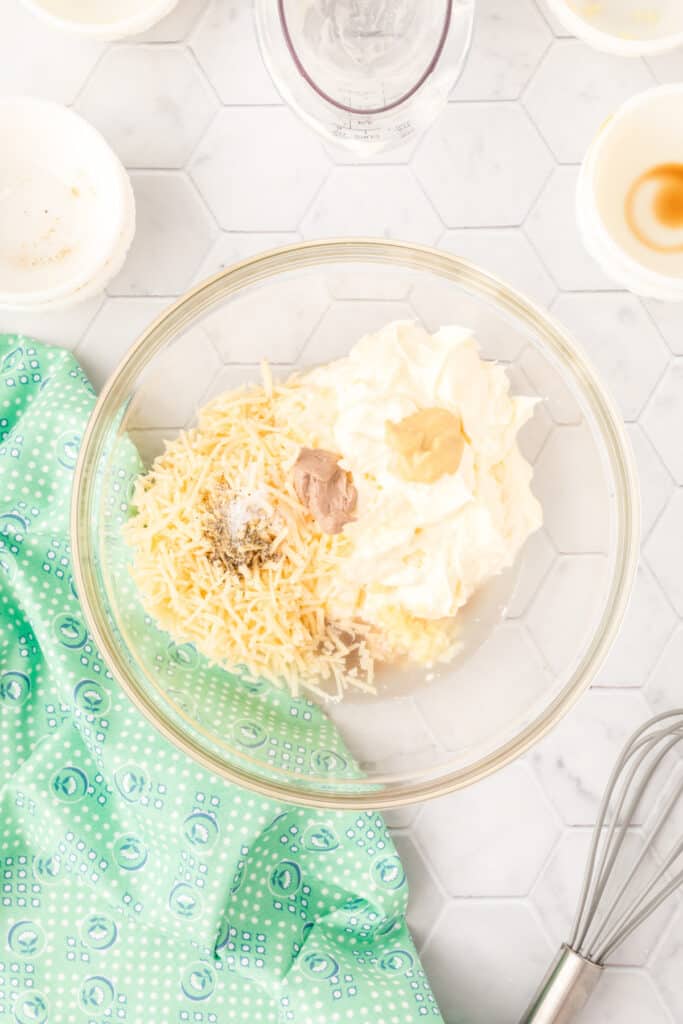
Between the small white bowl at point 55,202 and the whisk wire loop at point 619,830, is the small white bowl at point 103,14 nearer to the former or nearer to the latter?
the small white bowl at point 55,202

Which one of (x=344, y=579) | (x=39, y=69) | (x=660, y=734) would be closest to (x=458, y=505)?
(x=344, y=579)

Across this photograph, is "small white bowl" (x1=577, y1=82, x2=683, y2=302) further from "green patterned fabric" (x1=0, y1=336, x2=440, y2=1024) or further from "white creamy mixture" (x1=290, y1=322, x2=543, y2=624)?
"green patterned fabric" (x1=0, y1=336, x2=440, y2=1024)

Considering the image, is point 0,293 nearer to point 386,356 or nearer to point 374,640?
point 386,356

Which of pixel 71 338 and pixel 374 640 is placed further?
pixel 71 338

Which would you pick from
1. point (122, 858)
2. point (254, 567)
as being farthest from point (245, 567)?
point (122, 858)

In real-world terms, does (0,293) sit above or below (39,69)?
below
